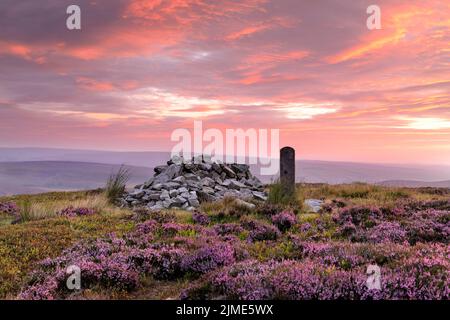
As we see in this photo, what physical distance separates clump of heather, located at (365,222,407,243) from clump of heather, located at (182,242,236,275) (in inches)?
157

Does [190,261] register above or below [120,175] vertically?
below

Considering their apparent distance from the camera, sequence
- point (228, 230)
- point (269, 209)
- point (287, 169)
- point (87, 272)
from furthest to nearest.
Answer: point (287, 169)
point (269, 209)
point (228, 230)
point (87, 272)

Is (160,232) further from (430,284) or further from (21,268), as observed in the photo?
(430,284)

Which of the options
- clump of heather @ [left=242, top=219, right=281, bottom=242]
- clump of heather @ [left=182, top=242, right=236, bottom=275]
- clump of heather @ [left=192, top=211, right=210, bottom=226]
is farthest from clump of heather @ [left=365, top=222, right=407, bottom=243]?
clump of heather @ [left=192, top=211, right=210, bottom=226]

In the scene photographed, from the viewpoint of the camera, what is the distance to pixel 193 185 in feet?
72.3

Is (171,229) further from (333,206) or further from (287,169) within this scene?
(333,206)

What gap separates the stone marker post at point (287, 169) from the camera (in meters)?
19.2

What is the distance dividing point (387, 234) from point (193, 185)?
512 inches

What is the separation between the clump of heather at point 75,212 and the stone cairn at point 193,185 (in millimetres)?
2984

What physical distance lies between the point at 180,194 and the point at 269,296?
15443 millimetres

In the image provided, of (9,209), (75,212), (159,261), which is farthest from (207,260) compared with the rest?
(9,209)

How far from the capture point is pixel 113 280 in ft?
24.6
